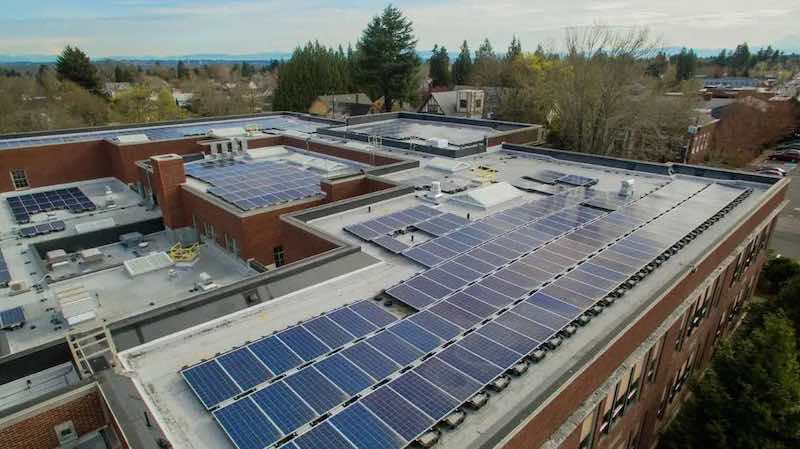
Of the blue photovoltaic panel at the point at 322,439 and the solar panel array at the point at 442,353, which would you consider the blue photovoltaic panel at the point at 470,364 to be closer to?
the solar panel array at the point at 442,353

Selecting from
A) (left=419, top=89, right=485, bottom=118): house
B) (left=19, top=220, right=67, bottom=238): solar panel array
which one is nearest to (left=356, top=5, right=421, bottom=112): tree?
(left=419, top=89, right=485, bottom=118): house

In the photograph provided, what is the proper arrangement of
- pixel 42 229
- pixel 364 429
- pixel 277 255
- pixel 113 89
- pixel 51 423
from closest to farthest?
pixel 364 429, pixel 51 423, pixel 277 255, pixel 42 229, pixel 113 89

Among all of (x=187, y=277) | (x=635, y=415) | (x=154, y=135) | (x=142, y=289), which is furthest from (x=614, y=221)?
(x=154, y=135)

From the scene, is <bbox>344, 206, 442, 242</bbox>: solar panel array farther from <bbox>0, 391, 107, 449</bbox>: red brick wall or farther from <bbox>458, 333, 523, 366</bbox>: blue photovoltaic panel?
<bbox>0, 391, 107, 449</bbox>: red brick wall

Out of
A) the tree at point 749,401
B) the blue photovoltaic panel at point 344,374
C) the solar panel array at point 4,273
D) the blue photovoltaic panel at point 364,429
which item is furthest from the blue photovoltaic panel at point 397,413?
the solar panel array at point 4,273

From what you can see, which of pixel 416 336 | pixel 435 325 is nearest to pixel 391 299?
pixel 435 325

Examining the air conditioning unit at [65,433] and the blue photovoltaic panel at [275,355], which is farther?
the blue photovoltaic panel at [275,355]

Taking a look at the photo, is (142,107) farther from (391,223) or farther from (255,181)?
(391,223)
